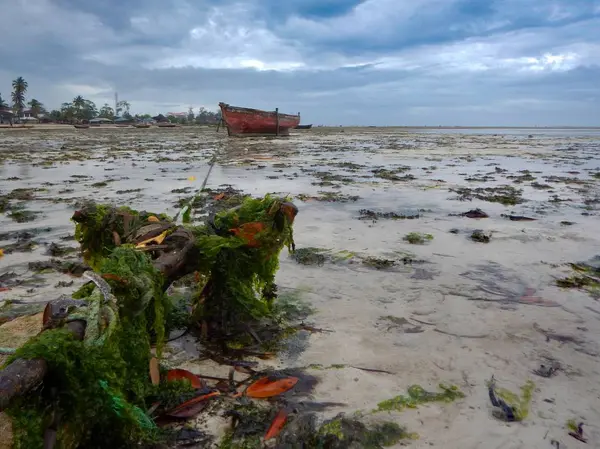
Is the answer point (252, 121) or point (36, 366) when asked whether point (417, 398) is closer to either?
point (36, 366)

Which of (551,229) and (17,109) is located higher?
(17,109)

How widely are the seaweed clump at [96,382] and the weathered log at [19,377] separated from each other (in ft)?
0.09

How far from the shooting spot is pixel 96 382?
175cm

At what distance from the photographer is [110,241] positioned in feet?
11.4

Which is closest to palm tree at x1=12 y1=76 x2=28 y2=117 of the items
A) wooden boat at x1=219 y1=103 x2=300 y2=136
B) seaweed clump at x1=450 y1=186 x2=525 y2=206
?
wooden boat at x1=219 y1=103 x2=300 y2=136

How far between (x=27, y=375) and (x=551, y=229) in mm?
7038

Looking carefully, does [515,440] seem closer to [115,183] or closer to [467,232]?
[467,232]

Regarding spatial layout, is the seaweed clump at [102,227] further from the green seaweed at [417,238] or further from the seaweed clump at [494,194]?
the seaweed clump at [494,194]

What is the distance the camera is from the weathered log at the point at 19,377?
1391 mm

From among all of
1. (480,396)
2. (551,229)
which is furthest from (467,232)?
(480,396)

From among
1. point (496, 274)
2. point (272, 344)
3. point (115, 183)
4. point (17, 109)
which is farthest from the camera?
point (17, 109)

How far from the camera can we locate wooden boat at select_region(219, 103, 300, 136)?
3466 cm

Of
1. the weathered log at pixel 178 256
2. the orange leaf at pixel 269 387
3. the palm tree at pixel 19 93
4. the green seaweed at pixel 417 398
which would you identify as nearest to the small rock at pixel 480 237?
the green seaweed at pixel 417 398

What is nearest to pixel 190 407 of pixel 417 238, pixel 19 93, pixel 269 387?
pixel 269 387
